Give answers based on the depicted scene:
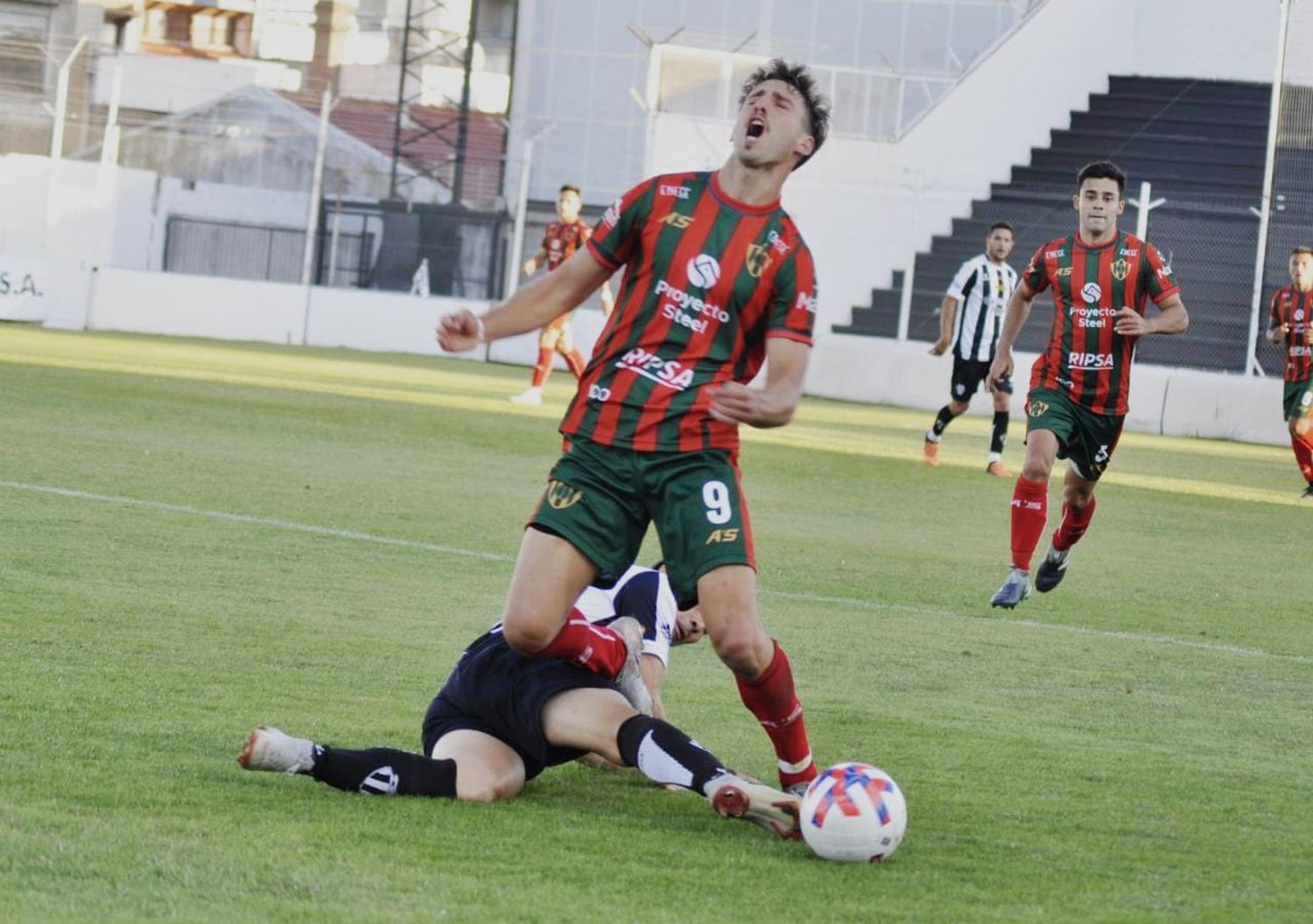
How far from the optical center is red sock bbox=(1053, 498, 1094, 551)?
436 inches

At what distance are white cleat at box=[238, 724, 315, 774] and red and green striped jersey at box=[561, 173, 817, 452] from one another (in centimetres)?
116

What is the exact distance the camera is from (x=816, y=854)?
492cm

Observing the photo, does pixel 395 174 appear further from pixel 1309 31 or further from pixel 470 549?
pixel 470 549

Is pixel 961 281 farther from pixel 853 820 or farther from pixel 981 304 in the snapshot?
pixel 853 820

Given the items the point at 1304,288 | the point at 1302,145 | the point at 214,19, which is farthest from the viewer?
the point at 214,19

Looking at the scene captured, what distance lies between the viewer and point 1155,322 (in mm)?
10125

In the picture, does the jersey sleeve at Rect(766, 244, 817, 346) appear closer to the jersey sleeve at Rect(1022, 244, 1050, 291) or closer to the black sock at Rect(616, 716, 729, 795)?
the black sock at Rect(616, 716, 729, 795)

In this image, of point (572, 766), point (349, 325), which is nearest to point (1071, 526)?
point (572, 766)

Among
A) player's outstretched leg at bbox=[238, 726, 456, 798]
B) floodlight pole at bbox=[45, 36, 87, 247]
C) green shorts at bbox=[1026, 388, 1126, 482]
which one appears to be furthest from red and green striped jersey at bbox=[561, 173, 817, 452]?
floodlight pole at bbox=[45, 36, 87, 247]

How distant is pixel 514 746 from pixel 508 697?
5.4 inches

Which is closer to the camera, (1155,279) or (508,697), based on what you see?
(508,697)

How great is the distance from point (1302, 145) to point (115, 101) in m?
17.4

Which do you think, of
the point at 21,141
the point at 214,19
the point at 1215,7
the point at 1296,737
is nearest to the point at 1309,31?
the point at 1215,7

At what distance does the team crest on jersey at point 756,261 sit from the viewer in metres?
5.53
